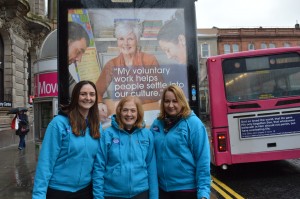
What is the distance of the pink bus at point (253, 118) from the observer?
7.26 m

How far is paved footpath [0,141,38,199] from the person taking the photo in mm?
7039

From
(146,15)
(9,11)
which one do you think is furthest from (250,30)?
(146,15)

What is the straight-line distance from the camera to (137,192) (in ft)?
9.84

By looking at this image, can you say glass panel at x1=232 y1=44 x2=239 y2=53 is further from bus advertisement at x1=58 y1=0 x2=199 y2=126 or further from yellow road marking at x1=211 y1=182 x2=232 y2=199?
bus advertisement at x1=58 y1=0 x2=199 y2=126

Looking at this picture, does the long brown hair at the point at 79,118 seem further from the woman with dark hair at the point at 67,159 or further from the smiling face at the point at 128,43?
the smiling face at the point at 128,43

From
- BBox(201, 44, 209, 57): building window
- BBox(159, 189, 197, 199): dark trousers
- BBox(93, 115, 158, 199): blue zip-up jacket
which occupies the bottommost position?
BBox(159, 189, 197, 199): dark trousers

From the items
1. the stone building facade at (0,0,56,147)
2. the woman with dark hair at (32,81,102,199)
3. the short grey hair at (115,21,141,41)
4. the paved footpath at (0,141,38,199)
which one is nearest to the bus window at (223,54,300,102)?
the short grey hair at (115,21,141,41)

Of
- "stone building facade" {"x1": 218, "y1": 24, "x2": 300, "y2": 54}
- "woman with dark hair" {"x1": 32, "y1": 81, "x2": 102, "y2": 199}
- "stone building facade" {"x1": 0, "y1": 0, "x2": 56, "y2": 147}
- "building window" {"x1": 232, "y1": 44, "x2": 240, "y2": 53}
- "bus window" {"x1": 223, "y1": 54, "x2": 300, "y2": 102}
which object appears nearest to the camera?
"woman with dark hair" {"x1": 32, "y1": 81, "x2": 102, "y2": 199}

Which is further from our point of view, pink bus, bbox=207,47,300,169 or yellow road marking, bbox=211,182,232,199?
pink bus, bbox=207,47,300,169

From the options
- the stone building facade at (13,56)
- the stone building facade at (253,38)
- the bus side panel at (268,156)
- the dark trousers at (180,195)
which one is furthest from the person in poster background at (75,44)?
the stone building facade at (253,38)

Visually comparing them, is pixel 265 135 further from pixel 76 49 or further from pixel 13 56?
pixel 13 56

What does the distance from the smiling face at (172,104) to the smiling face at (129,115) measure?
32 cm

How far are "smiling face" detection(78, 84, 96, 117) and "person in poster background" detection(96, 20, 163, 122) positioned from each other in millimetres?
1544

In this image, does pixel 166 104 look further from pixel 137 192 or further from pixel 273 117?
pixel 273 117
